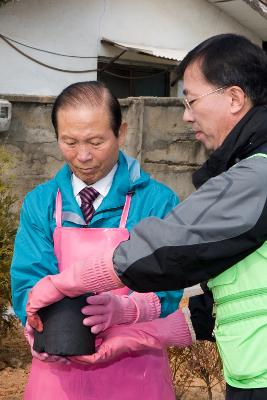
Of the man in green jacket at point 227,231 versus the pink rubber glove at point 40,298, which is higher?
the man in green jacket at point 227,231

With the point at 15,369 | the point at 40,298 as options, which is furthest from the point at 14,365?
the point at 40,298

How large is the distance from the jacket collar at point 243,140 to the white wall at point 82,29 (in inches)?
344

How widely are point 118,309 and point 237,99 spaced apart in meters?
0.86

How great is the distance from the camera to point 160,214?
277cm

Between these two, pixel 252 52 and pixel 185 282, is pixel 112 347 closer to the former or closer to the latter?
pixel 185 282

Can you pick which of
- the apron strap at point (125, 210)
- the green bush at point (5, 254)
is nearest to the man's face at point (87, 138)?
the apron strap at point (125, 210)

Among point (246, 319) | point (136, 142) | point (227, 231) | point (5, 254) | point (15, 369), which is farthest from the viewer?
point (136, 142)

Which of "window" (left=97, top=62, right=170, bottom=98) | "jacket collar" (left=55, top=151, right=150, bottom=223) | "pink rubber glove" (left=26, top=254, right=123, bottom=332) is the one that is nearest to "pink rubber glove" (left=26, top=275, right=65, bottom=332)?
"pink rubber glove" (left=26, top=254, right=123, bottom=332)

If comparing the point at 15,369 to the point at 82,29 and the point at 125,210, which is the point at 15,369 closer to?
the point at 125,210

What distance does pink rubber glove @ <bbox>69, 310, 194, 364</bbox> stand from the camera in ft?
8.23

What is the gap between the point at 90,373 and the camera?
2.68 m

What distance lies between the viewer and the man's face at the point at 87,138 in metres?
2.75

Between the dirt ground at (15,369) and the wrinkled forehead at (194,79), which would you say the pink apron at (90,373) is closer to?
the wrinkled forehead at (194,79)

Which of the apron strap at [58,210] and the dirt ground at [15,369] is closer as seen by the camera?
the apron strap at [58,210]
